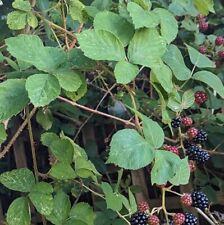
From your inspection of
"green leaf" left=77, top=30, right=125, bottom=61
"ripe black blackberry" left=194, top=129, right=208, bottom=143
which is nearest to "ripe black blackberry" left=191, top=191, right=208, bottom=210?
"ripe black blackberry" left=194, top=129, right=208, bottom=143

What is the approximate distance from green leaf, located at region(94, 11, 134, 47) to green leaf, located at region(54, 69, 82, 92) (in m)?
0.10

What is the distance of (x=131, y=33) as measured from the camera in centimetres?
97

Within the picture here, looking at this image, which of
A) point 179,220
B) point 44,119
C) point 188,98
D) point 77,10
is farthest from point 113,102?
point 179,220

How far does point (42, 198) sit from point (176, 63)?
1.36ft

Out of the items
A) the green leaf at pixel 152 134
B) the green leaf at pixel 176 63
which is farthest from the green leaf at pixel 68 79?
the green leaf at pixel 176 63

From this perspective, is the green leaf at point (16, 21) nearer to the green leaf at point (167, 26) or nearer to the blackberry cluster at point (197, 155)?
the green leaf at point (167, 26)

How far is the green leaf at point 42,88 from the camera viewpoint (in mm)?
852

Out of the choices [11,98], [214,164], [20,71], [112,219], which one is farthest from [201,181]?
[11,98]

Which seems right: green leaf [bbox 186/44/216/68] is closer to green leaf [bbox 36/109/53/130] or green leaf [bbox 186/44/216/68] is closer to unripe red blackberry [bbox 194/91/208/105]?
unripe red blackberry [bbox 194/91/208/105]

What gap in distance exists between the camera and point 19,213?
1.00 metres

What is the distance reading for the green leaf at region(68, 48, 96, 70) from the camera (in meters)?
0.93

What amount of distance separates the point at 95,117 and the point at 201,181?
36 centimetres

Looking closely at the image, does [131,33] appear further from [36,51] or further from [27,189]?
[27,189]

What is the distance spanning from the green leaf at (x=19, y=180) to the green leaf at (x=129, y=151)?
0.65 feet
